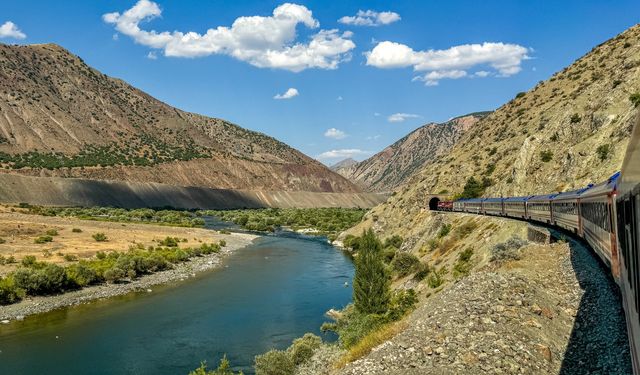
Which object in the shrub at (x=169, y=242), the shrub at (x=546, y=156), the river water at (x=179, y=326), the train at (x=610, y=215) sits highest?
the shrub at (x=546, y=156)

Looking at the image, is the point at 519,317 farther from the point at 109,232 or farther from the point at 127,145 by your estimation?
the point at 127,145

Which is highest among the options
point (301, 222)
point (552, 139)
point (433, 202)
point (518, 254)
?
point (552, 139)

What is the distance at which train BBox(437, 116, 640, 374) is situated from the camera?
561 centimetres

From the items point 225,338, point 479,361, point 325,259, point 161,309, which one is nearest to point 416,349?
point 479,361

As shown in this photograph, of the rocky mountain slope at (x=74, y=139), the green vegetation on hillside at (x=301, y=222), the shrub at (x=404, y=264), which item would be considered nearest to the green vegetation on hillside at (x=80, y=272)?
the shrub at (x=404, y=264)

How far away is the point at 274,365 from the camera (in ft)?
74.1

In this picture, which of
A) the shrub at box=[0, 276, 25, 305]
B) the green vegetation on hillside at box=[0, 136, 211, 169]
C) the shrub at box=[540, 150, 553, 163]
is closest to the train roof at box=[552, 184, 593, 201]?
the shrub at box=[540, 150, 553, 163]

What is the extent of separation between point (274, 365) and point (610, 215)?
53.7 feet

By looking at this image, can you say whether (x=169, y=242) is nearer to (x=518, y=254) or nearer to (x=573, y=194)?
(x=518, y=254)

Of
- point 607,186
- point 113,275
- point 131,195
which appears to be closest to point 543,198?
point 607,186

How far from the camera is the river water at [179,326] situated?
2597 centimetres

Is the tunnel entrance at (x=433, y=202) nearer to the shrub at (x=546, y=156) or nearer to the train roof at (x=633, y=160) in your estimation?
the shrub at (x=546, y=156)

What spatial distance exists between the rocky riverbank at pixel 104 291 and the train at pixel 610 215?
33.5 metres

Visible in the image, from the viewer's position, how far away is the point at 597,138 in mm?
40469
